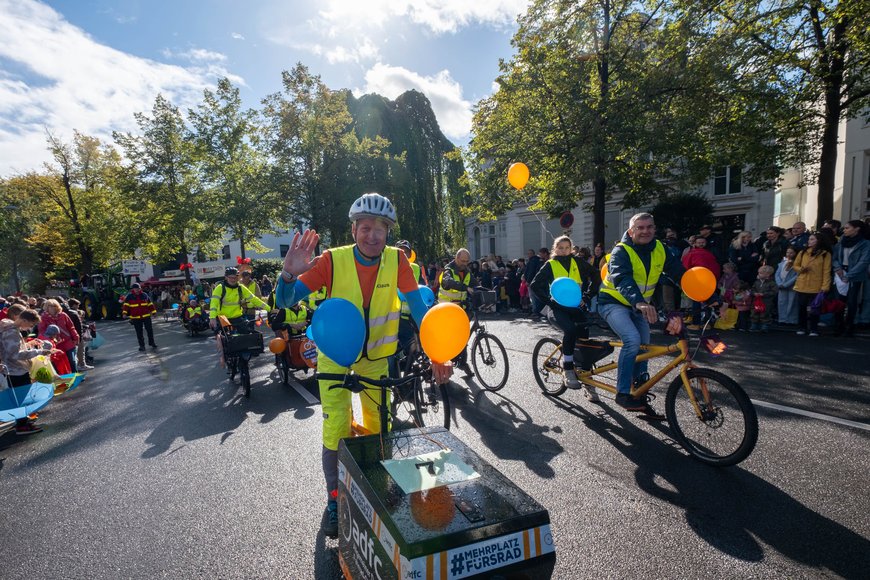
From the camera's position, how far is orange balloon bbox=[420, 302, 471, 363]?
8.70ft

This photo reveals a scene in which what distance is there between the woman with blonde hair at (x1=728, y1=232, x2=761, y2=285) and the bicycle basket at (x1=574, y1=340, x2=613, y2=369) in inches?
319

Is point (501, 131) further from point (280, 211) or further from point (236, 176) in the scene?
point (236, 176)

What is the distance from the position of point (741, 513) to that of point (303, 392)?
5.75 metres

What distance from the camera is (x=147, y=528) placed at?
3.34 m

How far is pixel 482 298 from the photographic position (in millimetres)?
7113

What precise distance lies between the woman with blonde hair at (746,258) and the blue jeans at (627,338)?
27.1 feet

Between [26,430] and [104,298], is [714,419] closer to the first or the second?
[26,430]

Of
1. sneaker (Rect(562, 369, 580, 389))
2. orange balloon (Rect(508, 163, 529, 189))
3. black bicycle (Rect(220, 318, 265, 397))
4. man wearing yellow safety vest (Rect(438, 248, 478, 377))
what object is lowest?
sneaker (Rect(562, 369, 580, 389))

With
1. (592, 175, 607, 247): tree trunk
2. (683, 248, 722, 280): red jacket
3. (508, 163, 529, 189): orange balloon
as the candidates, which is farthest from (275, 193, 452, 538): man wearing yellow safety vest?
(592, 175, 607, 247): tree trunk

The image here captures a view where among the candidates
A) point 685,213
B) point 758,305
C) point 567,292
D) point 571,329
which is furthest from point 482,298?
point 685,213

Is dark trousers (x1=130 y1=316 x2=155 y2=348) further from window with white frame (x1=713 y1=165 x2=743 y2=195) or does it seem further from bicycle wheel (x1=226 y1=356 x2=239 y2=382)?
window with white frame (x1=713 y1=165 x2=743 y2=195)

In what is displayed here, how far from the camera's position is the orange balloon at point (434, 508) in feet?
5.28

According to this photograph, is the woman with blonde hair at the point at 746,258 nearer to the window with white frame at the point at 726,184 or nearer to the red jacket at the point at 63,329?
the red jacket at the point at 63,329

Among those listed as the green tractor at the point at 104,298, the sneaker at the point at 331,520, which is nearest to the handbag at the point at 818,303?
the sneaker at the point at 331,520
